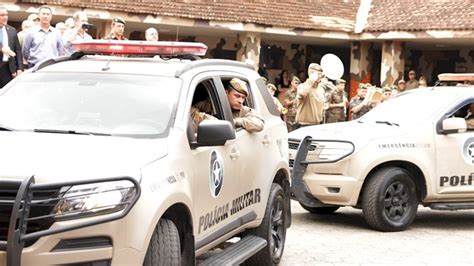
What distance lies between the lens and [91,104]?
541cm

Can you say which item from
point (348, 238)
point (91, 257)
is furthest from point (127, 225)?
point (348, 238)

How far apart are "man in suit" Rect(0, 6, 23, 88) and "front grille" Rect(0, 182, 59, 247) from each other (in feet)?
21.0

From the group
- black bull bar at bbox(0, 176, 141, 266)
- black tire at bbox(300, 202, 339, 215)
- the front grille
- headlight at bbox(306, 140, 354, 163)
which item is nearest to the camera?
black bull bar at bbox(0, 176, 141, 266)

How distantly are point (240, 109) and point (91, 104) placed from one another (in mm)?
1521

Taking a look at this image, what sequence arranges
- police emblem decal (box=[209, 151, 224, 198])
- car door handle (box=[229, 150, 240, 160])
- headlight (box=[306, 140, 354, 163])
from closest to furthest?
1. police emblem decal (box=[209, 151, 224, 198])
2. car door handle (box=[229, 150, 240, 160])
3. headlight (box=[306, 140, 354, 163])

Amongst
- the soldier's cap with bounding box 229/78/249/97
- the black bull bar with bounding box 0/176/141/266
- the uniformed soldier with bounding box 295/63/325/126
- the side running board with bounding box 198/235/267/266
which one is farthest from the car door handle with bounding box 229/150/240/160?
the uniformed soldier with bounding box 295/63/325/126

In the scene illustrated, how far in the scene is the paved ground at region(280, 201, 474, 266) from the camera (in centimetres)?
764

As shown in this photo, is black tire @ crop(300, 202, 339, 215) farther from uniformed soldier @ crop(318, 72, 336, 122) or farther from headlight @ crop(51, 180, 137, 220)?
headlight @ crop(51, 180, 137, 220)

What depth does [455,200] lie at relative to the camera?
953cm

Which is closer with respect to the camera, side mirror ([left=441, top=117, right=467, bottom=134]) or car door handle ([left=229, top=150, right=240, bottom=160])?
car door handle ([left=229, top=150, right=240, bottom=160])

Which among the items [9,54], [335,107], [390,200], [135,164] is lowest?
[390,200]

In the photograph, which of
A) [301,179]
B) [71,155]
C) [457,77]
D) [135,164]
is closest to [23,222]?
[71,155]

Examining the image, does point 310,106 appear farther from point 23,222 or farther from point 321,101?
point 23,222

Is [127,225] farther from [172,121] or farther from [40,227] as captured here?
[172,121]
